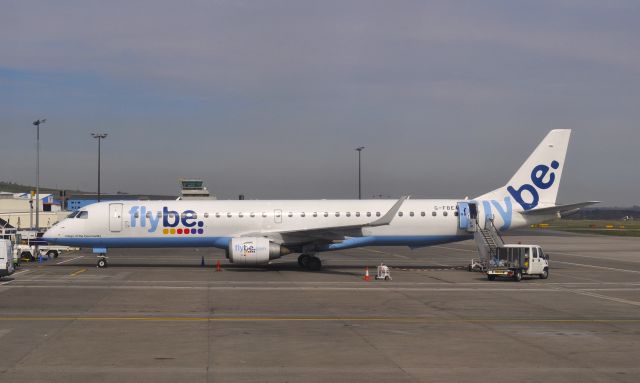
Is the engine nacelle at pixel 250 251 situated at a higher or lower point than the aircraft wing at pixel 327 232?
lower

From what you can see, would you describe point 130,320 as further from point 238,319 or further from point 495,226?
point 495,226

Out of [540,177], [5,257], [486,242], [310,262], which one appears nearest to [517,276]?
[486,242]

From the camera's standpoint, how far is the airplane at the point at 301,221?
39.7m

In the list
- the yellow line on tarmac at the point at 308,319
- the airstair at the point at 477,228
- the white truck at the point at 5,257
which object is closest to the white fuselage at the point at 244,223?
the airstair at the point at 477,228

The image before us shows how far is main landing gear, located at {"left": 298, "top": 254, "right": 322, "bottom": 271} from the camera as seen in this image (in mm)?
39750

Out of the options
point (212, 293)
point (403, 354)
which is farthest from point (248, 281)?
point (403, 354)

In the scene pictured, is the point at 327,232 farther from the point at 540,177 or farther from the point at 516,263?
the point at 540,177

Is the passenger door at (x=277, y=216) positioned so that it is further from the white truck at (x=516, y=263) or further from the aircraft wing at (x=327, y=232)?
the white truck at (x=516, y=263)

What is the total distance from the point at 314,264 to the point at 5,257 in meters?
15.7

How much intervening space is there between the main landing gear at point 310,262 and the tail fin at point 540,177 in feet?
34.3

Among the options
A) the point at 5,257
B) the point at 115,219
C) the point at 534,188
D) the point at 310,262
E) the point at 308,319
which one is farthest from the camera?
the point at 534,188

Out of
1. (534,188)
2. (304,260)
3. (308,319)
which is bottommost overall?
(308,319)

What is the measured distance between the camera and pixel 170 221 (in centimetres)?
3962

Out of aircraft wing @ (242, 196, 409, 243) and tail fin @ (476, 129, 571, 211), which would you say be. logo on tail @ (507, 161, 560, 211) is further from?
aircraft wing @ (242, 196, 409, 243)
